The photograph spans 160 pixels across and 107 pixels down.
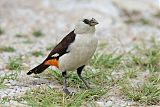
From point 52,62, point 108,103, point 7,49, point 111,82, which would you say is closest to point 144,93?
point 108,103

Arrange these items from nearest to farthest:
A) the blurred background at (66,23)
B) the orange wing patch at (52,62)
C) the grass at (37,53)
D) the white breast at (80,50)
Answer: the white breast at (80,50) < the orange wing patch at (52,62) < the grass at (37,53) < the blurred background at (66,23)

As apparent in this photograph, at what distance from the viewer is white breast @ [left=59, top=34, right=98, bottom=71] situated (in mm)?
4930

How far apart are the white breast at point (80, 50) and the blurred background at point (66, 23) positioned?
6.74 feet

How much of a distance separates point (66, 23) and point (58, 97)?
231 inches

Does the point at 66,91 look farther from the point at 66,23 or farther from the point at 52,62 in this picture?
the point at 66,23

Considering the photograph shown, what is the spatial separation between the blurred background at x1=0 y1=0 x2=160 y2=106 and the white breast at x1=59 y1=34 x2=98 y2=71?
205 cm

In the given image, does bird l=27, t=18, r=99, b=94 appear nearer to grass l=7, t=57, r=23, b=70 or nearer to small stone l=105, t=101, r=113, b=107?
small stone l=105, t=101, r=113, b=107

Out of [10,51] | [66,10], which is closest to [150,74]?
[10,51]

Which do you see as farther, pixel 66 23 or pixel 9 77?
pixel 66 23

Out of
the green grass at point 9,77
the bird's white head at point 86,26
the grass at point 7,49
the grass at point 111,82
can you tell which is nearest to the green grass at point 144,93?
the grass at point 111,82

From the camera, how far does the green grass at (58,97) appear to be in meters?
4.52

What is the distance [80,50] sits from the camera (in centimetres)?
494

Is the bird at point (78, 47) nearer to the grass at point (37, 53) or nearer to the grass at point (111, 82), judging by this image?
the grass at point (111, 82)

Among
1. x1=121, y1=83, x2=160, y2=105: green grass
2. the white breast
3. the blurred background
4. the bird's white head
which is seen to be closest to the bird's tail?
the white breast
